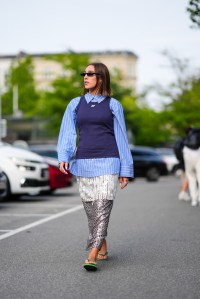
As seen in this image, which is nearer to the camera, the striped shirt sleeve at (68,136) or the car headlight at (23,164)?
the striped shirt sleeve at (68,136)

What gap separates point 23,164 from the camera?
603 inches

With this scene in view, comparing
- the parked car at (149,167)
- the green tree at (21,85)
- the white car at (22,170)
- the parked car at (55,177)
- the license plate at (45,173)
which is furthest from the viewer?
the green tree at (21,85)

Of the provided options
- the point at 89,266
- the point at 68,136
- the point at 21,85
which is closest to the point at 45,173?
the point at 68,136

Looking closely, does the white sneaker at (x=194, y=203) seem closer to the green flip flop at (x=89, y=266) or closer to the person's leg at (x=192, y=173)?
the person's leg at (x=192, y=173)

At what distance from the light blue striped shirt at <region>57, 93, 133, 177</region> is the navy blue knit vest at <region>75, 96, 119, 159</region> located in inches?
1.8

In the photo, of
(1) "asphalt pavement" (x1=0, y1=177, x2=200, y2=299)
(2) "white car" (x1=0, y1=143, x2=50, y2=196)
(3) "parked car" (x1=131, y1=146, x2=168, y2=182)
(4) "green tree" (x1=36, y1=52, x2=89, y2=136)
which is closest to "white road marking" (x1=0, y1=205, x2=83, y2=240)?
(1) "asphalt pavement" (x1=0, y1=177, x2=200, y2=299)

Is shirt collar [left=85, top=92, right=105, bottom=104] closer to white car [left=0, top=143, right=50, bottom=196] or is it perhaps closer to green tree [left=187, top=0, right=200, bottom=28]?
green tree [left=187, top=0, right=200, bottom=28]

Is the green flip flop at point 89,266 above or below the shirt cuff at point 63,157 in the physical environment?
below

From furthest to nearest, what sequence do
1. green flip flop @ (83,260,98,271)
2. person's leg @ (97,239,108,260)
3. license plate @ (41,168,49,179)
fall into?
license plate @ (41,168,49,179) → person's leg @ (97,239,108,260) → green flip flop @ (83,260,98,271)

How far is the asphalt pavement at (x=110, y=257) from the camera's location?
5.39m

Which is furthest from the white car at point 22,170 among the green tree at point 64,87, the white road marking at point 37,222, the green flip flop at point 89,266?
the green tree at point 64,87

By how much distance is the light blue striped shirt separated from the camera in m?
6.35

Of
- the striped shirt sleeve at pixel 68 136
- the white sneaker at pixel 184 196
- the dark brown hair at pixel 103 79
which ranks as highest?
the dark brown hair at pixel 103 79

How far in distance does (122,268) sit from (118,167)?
90 cm
